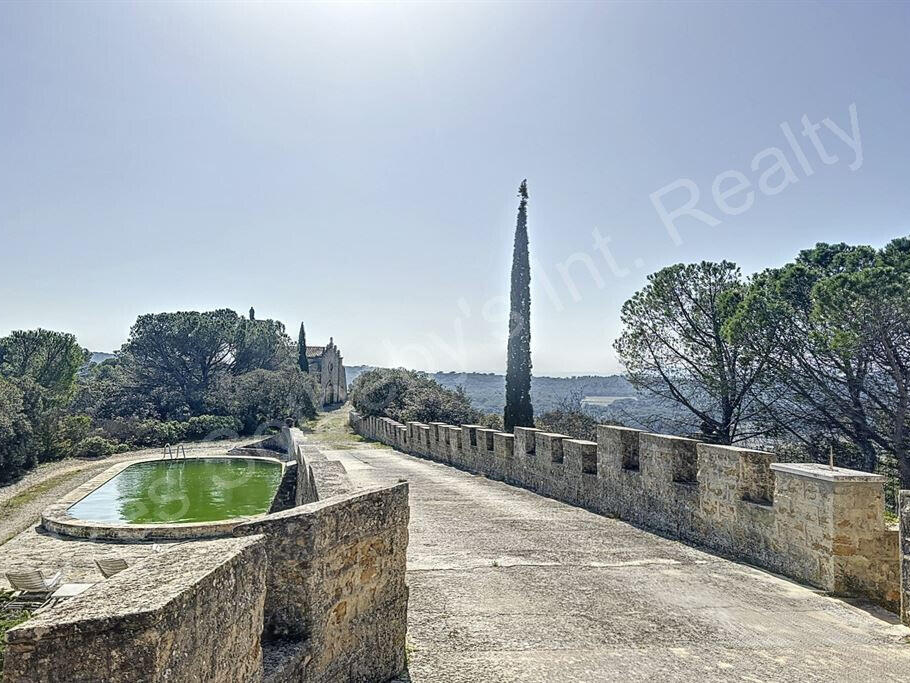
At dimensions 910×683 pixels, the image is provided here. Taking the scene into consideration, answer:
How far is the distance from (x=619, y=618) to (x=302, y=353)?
6215 centimetres

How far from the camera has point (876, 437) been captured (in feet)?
43.4

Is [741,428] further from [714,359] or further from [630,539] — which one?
[630,539]

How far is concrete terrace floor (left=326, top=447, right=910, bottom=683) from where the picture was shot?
11.4ft

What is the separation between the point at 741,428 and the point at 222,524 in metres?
14.5

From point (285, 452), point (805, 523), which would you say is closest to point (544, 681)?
point (805, 523)

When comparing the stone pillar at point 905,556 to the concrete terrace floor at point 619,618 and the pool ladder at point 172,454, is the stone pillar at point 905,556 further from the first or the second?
the pool ladder at point 172,454

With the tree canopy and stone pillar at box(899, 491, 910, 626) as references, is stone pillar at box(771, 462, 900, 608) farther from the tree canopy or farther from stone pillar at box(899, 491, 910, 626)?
the tree canopy

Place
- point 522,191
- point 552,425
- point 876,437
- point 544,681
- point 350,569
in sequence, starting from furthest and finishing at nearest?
point 522,191, point 552,425, point 876,437, point 544,681, point 350,569

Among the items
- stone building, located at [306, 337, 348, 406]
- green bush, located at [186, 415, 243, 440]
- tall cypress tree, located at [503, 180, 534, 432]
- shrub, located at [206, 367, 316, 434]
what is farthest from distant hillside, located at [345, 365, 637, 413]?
stone building, located at [306, 337, 348, 406]

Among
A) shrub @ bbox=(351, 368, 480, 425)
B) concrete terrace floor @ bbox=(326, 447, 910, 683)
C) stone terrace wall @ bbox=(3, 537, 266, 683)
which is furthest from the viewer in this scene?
shrub @ bbox=(351, 368, 480, 425)

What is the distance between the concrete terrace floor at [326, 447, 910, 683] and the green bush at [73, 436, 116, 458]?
3040cm

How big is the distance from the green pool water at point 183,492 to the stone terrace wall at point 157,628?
14.0 m

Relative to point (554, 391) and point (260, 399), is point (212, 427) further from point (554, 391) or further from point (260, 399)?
Result: point (554, 391)

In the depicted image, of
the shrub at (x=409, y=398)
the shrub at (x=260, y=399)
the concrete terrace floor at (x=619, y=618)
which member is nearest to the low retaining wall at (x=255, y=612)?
the concrete terrace floor at (x=619, y=618)
